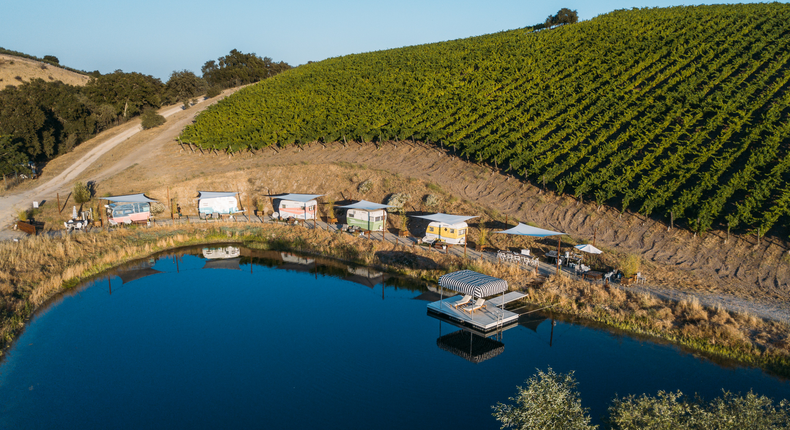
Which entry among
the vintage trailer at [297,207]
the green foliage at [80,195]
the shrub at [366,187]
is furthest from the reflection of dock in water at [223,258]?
the green foliage at [80,195]

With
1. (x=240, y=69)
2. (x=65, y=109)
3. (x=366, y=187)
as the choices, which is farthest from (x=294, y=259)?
(x=240, y=69)

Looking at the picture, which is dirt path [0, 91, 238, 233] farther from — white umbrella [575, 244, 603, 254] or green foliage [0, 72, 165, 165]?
white umbrella [575, 244, 603, 254]

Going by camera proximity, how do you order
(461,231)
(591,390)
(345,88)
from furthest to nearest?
(345,88), (461,231), (591,390)

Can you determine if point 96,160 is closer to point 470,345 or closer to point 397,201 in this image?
point 397,201

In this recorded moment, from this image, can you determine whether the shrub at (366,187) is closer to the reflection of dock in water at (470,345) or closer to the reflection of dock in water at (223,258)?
the reflection of dock in water at (223,258)

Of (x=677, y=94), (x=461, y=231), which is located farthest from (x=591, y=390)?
(x=677, y=94)

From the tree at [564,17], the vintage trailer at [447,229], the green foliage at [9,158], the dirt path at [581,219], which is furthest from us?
the tree at [564,17]

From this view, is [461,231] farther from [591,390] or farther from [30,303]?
[30,303]
